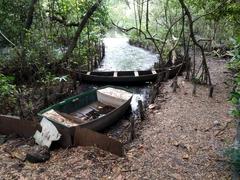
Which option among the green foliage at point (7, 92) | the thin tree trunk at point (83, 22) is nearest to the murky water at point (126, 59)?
the thin tree trunk at point (83, 22)

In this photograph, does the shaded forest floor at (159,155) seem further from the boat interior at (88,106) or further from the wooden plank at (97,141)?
the boat interior at (88,106)

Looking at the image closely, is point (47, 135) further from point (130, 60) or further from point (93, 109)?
point (130, 60)

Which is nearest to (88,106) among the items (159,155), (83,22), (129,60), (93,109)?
(93,109)

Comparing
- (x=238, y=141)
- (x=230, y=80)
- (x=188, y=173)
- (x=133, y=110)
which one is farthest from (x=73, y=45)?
(x=238, y=141)

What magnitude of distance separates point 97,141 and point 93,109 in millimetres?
3840

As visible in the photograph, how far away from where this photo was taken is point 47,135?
7.37 meters

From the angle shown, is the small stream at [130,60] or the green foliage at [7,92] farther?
the small stream at [130,60]

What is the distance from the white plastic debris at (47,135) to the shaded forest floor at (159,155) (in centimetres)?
32

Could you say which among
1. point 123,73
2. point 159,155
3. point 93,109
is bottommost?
point 159,155

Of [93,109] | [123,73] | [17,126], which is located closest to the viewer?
[17,126]

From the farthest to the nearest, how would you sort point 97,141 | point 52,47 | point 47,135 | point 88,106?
point 52,47 < point 88,106 < point 47,135 < point 97,141

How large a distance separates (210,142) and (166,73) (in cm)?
698

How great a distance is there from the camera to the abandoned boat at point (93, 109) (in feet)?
28.9

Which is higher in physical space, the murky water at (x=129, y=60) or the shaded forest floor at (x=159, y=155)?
the murky water at (x=129, y=60)
